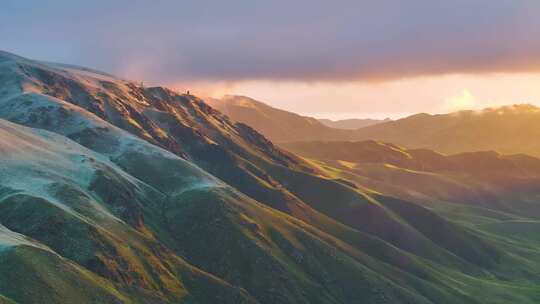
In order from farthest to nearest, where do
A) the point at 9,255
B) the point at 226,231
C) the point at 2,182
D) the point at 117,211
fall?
the point at 226,231 → the point at 117,211 → the point at 2,182 → the point at 9,255

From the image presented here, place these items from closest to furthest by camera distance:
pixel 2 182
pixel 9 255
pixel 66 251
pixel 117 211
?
pixel 9 255
pixel 66 251
pixel 2 182
pixel 117 211

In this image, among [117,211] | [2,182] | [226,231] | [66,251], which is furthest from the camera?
[226,231]

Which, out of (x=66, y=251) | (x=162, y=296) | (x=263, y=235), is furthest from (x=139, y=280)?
(x=263, y=235)

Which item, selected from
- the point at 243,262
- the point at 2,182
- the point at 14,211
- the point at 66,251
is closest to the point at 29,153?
the point at 2,182

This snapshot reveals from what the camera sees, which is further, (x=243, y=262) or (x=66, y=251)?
(x=243, y=262)

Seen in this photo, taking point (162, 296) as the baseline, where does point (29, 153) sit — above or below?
above

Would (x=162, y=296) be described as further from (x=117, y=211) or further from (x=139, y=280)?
(x=117, y=211)

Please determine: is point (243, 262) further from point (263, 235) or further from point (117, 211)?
point (117, 211)

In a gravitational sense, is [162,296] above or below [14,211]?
below

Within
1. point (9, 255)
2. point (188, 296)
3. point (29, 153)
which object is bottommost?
point (188, 296)
